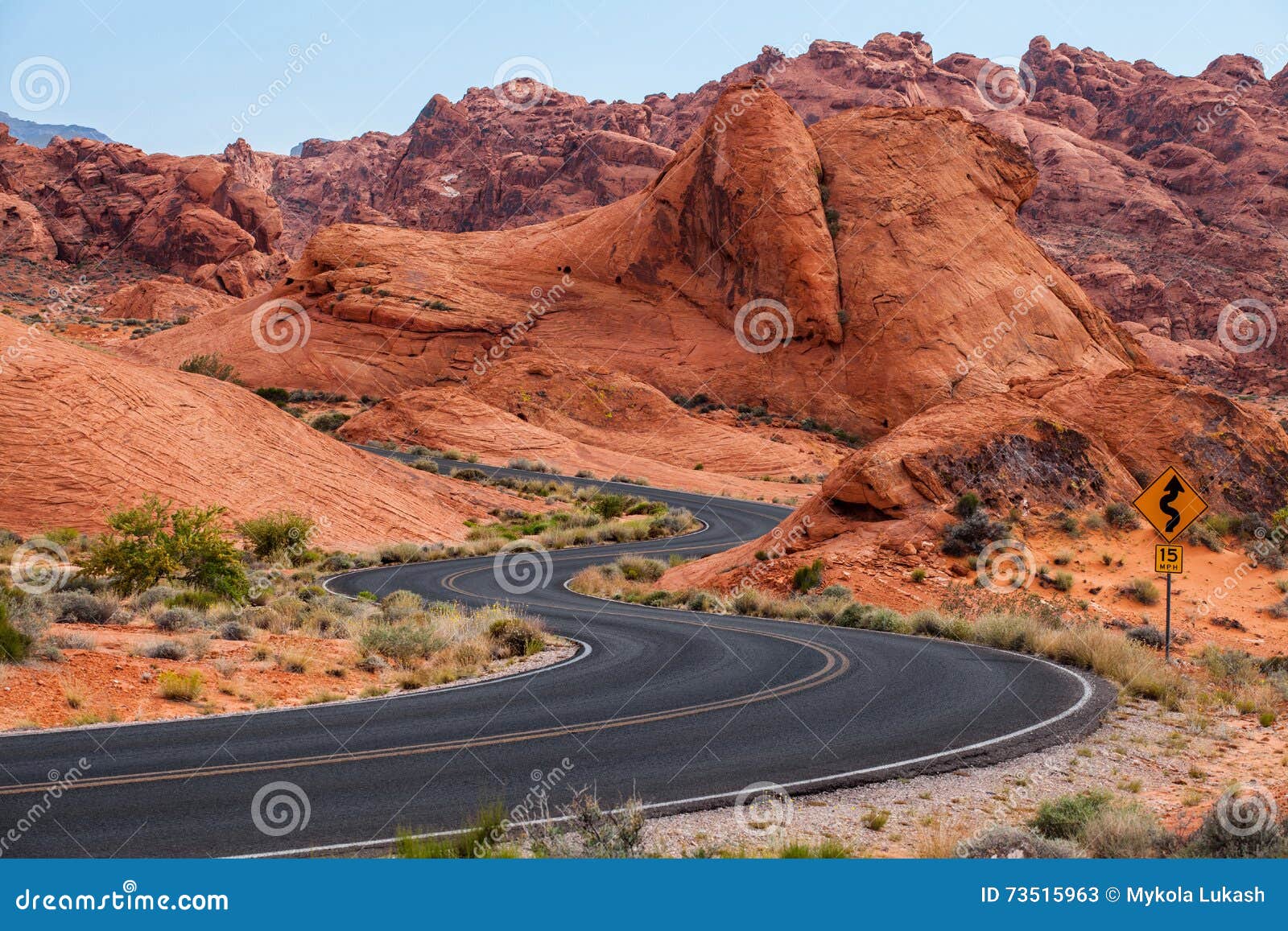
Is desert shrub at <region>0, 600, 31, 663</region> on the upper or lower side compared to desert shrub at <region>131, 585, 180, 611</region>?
lower

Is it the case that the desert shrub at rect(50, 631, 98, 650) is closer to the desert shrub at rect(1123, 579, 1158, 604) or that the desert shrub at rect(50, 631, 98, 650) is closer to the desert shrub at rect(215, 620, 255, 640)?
the desert shrub at rect(215, 620, 255, 640)

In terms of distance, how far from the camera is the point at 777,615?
21.9 meters

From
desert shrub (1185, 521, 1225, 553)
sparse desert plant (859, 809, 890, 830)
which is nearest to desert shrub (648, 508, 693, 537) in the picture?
desert shrub (1185, 521, 1225, 553)

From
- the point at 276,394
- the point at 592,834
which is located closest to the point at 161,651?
the point at 592,834

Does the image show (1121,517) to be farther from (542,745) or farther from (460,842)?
(460,842)

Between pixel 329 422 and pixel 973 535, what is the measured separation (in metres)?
41.0

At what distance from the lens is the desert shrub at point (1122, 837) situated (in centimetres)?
718

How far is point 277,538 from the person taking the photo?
1162 inches

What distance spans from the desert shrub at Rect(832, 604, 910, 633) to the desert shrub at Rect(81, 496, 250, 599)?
12483 millimetres

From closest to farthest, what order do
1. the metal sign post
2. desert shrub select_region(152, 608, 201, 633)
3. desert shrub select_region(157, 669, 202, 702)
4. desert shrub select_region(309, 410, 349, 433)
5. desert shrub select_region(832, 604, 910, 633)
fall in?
desert shrub select_region(157, 669, 202, 702) < the metal sign post < desert shrub select_region(152, 608, 201, 633) < desert shrub select_region(832, 604, 910, 633) < desert shrub select_region(309, 410, 349, 433)

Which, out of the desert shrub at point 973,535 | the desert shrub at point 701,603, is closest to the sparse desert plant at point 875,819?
the desert shrub at point 701,603

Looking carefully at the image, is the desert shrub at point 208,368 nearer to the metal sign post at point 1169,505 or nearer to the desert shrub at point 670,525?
the desert shrub at point 670,525

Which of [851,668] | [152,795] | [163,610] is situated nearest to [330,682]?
[163,610]

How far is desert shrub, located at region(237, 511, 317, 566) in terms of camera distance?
29.5 metres
